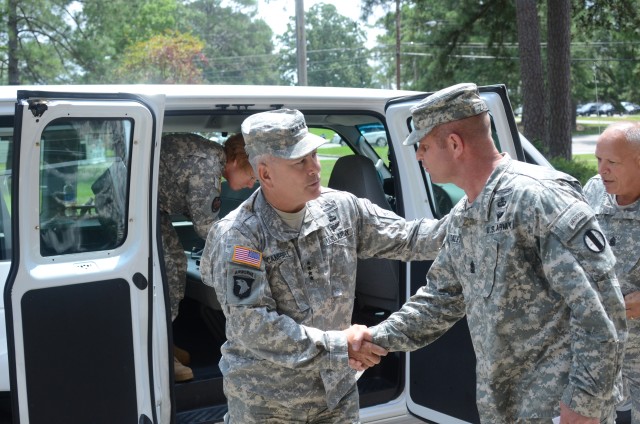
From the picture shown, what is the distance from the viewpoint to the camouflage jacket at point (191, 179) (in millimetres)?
3982

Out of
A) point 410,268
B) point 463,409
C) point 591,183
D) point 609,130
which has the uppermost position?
point 609,130

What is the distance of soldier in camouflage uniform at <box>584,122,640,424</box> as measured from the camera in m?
3.43

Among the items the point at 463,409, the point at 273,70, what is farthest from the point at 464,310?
the point at 273,70

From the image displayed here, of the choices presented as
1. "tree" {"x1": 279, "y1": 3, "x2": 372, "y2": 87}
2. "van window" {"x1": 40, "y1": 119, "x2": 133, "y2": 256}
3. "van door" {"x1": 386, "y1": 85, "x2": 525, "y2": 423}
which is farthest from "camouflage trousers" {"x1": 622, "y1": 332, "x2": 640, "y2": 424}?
"tree" {"x1": 279, "y1": 3, "x2": 372, "y2": 87}

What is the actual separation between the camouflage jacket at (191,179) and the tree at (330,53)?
2339 inches

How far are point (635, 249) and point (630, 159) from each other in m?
0.38

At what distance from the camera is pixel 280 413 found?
2635 millimetres

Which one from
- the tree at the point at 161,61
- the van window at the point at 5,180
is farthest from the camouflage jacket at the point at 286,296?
the tree at the point at 161,61

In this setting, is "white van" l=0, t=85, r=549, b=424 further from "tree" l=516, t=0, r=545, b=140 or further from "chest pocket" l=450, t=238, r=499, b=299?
"tree" l=516, t=0, r=545, b=140

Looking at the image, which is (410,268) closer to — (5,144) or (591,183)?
(591,183)

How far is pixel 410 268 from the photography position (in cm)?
362

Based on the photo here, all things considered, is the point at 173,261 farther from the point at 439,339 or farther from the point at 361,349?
the point at 361,349

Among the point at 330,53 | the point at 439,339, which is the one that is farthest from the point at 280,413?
the point at 330,53

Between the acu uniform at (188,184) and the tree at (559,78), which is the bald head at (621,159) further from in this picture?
the tree at (559,78)
